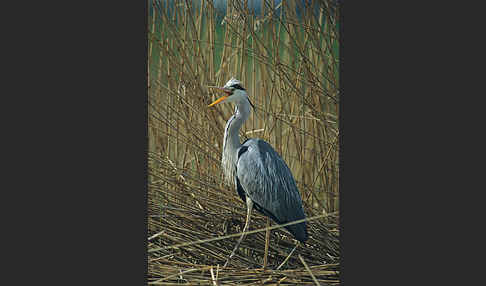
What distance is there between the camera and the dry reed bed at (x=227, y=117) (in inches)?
188

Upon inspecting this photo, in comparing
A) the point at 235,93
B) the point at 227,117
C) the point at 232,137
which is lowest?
the point at 232,137

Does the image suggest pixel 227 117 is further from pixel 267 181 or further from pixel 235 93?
pixel 267 181

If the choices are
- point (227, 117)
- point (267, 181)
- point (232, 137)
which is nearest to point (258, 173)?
point (267, 181)

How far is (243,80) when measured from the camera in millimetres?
4762

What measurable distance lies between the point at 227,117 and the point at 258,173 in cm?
52

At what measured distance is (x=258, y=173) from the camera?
4.79 metres

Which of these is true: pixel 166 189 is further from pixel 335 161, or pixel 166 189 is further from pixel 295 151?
pixel 335 161

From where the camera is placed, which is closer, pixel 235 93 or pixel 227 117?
pixel 235 93

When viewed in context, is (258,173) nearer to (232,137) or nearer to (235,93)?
(232,137)

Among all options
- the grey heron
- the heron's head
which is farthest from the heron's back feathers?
the heron's head

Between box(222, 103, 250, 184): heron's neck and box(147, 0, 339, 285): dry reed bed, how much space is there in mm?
88

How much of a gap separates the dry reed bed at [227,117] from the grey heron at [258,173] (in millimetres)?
74

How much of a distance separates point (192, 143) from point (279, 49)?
103 cm

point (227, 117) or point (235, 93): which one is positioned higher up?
point (235, 93)
